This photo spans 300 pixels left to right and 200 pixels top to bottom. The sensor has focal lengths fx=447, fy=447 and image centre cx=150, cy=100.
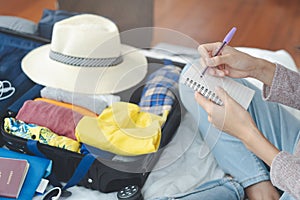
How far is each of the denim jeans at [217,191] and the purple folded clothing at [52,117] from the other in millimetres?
337

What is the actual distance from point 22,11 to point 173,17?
2.87 feet

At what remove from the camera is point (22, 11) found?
2.53 m

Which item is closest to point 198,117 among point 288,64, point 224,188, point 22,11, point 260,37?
point 224,188

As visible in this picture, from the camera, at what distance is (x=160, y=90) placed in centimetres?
135

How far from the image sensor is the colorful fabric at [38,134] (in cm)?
117

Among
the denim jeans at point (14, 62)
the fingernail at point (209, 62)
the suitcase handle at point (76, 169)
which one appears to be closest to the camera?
the fingernail at point (209, 62)

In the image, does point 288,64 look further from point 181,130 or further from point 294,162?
point 294,162

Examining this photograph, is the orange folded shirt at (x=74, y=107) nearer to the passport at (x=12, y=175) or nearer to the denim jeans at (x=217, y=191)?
the passport at (x=12, y=175)

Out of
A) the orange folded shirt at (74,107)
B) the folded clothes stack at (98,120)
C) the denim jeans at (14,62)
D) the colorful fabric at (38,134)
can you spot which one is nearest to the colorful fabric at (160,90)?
the folded clothes stack at (98,120)

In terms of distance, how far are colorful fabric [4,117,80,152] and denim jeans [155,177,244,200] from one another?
0.29m

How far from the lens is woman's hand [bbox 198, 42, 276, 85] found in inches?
41.1

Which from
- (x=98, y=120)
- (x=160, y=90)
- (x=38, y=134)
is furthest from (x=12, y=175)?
(x=160, y=90)

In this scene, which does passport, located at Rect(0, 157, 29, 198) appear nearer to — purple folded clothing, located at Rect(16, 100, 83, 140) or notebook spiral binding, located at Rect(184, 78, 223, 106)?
purple folded clothing, located at Rect(16, 100, 83, 140)

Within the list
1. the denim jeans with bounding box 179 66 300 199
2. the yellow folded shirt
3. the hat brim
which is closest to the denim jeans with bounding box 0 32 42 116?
the hat brim
